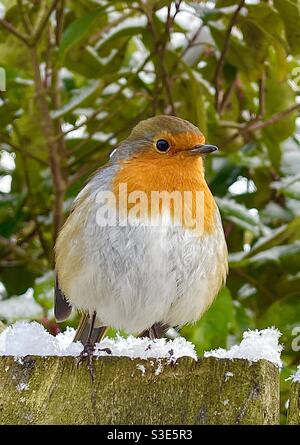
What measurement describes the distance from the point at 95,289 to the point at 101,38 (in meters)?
1.67

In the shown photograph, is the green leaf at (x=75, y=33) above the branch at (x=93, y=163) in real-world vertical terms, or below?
above

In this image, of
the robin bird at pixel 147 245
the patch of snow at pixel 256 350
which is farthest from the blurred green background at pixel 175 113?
the patch of snow at pixel 256 350

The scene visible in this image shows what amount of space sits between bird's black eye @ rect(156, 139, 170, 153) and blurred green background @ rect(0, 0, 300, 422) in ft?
1.26

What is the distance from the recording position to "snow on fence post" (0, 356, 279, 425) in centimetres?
151

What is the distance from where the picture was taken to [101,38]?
388 cm

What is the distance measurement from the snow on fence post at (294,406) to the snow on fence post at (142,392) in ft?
0.08

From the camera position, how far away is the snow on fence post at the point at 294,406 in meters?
1.51

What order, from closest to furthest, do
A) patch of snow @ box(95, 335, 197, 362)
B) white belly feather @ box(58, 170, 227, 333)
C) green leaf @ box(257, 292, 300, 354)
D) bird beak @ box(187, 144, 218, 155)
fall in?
patch of snow @ box(95, 335, 197, 362), white belly feather @ box(58, 170, 227, 333), bird beak @ box(187, 144, 218, 155), green leaf @ box(257, 292, 300, 354)

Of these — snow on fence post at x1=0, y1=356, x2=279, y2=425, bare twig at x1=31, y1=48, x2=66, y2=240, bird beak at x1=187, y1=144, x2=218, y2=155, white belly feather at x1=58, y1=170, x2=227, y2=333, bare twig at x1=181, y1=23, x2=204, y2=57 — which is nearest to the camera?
snow on fence post at x1=0, y1=356, x2=279, y2=425

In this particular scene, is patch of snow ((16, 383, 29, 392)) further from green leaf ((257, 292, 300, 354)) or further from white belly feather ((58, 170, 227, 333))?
green leaf ((257, 292, 300, 354))

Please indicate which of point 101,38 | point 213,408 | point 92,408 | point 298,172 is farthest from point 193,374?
point 101,38

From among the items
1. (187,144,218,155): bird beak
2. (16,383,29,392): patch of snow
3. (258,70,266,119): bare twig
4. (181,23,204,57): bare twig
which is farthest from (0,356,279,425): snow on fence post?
(181,23,204,57): bare twig

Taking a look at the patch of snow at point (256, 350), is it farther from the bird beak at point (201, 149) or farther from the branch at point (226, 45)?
the branch at point (226, 45)

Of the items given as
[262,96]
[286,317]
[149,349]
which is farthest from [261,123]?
[149,349]
